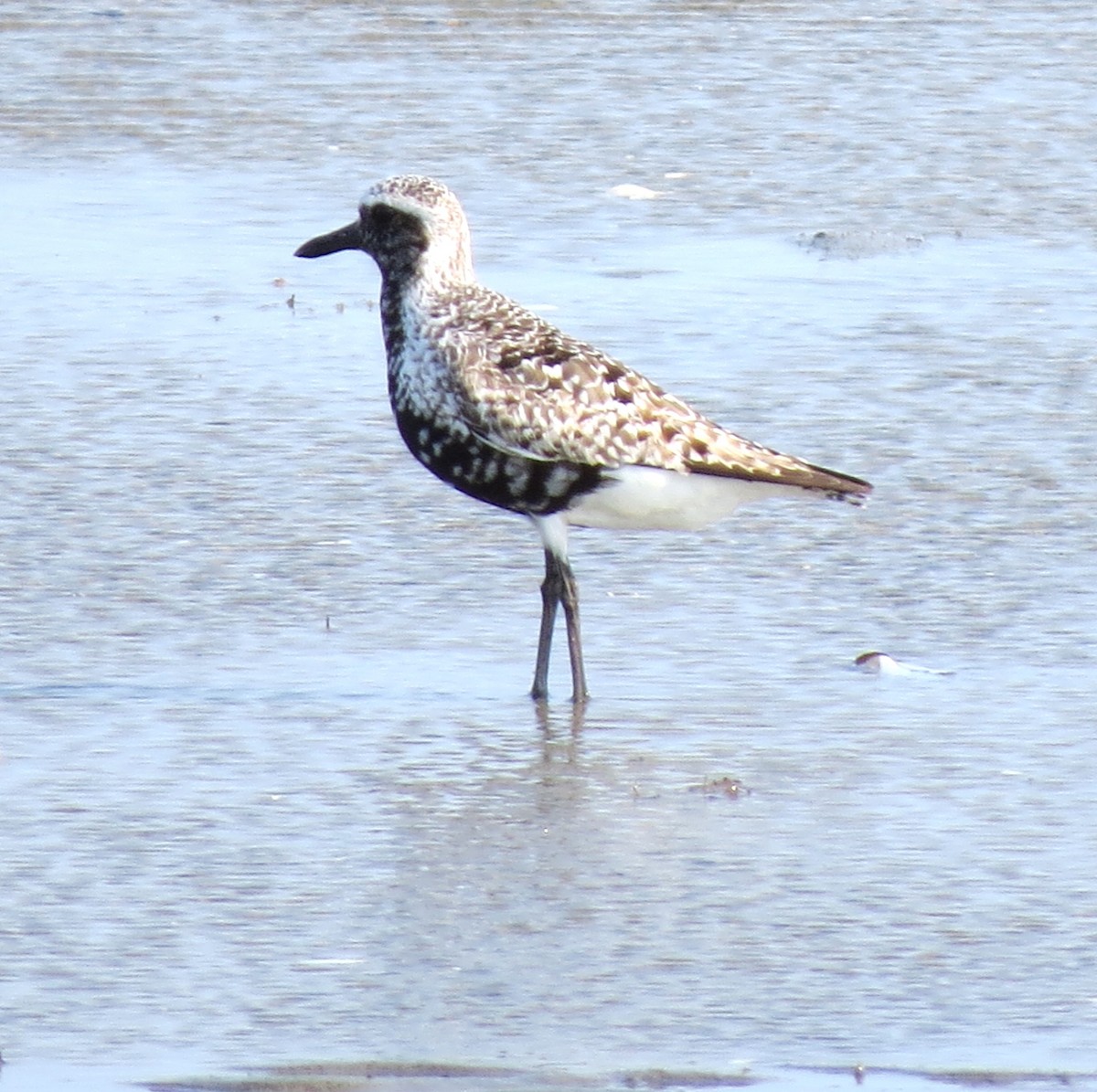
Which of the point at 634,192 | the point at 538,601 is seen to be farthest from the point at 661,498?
the point at 634,192

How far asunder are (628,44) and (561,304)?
14.1 feet

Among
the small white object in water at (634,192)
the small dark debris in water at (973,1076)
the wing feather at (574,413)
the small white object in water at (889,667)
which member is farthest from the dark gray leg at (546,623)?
the small white object in water at (634,192)

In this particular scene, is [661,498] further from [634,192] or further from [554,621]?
[634,192]

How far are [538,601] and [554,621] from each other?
0.40 metres

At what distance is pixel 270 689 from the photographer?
679 cm

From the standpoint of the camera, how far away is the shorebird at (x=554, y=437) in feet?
23.0

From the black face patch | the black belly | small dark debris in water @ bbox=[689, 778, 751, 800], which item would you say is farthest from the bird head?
small dark debris in water @ bbox=[689, 778, 751, 800]

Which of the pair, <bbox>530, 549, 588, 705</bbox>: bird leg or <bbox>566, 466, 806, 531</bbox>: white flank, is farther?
<bbox>566, 466, 806, 531</bbox>: white flank

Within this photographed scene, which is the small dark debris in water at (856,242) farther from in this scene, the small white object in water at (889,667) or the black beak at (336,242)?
the small white object in water at (889,667)

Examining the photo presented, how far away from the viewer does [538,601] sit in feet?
24.5

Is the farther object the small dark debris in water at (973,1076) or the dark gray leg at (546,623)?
the dark gray leg at (546,623)

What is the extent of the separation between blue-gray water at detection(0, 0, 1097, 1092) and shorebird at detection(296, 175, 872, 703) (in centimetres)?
32

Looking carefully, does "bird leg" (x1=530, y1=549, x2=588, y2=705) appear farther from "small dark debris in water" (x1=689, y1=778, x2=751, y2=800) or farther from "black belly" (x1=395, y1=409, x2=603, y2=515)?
"small dark debris in water" (x1=689, y1=778, x2=751, y2=800)

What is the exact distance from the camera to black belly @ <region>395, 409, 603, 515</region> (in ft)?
23.0
